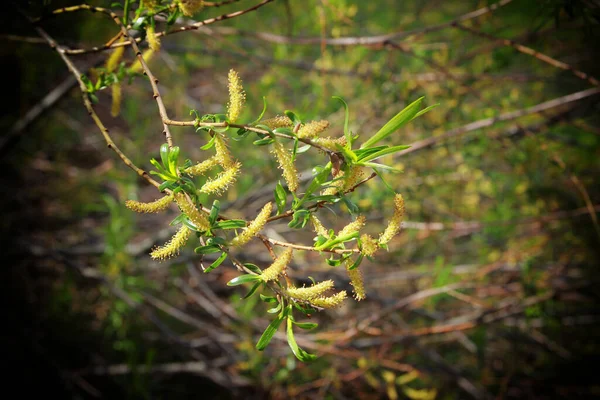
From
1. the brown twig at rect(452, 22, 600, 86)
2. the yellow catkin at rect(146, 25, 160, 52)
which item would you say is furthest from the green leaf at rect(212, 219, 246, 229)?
the brown twig at rect(452, 22, 600, 86)

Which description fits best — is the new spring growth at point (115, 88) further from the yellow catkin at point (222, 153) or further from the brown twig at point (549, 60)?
the brown twig at point (549, 60)

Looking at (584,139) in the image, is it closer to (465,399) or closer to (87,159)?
(465,399)

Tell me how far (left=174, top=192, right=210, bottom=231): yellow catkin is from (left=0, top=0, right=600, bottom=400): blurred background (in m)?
1.17

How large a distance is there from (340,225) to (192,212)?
261cm

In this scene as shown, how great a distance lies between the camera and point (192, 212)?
543 millimetres

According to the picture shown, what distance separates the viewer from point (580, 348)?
2729mm

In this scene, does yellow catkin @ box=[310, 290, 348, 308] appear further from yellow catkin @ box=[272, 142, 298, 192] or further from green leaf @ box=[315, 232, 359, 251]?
yellow catkin @ box=[272, 142, 298, 192]

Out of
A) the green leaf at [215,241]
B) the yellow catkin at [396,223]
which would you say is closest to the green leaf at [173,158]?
the green leaf at [215,241]

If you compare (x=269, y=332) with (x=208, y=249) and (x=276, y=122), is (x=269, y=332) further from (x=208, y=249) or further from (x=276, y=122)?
(x=276, y=122)

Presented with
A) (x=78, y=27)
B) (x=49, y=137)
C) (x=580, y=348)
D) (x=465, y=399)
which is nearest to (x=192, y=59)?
(x=78, y=27)

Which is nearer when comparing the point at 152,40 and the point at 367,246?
the point at 367,246

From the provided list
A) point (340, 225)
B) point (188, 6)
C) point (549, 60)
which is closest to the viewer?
point (188, 6)

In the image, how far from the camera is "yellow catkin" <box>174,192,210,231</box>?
1.76ft

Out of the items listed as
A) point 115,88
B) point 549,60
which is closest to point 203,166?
point 115,88
